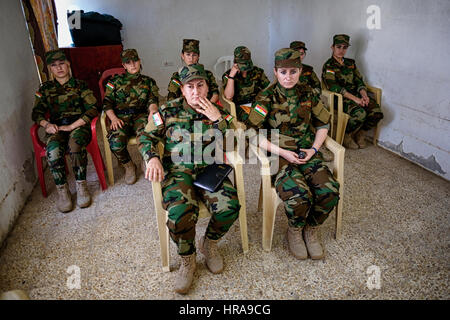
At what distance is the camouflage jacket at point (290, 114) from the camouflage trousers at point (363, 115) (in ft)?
4.78

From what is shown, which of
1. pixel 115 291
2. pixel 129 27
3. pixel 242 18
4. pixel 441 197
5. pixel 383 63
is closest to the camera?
pixel 115 291

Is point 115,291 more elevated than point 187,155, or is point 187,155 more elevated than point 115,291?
point 187,155

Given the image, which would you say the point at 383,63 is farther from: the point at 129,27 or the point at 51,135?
the point at 129,27

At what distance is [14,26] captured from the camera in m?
2.94

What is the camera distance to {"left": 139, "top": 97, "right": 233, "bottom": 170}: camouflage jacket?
1.98 metres

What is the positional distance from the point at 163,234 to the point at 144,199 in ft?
2.94

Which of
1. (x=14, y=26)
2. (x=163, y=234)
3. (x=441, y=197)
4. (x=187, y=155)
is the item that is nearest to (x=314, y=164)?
(x=187, y=155)

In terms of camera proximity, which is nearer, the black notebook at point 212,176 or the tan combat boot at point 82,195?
the black notebook at point 212,176

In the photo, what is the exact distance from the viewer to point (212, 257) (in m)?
1.93

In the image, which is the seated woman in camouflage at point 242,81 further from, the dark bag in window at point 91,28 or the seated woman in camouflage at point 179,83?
the dark bag in window at point 91,28

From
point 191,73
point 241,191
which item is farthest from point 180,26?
point 241,191

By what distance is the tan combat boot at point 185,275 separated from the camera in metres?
1.76

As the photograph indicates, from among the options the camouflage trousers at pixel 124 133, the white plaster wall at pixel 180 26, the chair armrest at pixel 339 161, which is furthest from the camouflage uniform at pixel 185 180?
the white plaster wall at pixel 180 26

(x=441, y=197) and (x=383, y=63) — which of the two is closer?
(x=441, y=197)
